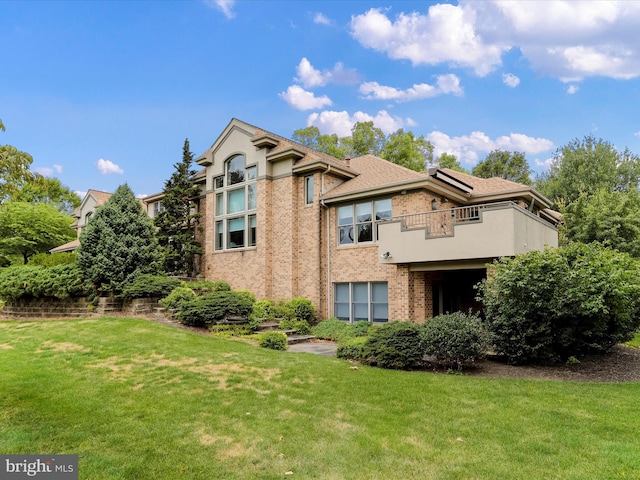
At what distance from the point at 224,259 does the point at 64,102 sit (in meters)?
9.29

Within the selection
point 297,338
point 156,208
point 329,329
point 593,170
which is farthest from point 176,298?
point 593,170

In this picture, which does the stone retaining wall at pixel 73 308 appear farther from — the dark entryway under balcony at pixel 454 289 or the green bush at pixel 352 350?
the dark entryway under balcony at pixel 454 289

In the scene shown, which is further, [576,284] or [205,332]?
[205,332]

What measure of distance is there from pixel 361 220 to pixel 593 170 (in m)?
25.7

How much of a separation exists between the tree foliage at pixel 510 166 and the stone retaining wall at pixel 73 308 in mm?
34655

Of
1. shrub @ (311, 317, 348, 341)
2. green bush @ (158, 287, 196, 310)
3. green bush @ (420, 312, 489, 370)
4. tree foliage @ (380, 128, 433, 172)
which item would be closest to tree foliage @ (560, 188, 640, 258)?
tree foliage @ (380, 128, 433, 172)

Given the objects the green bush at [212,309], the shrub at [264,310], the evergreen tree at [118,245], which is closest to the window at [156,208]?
the evergreen tree at [118,245]

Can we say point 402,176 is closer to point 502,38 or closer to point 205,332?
point 502,38

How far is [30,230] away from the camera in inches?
1246

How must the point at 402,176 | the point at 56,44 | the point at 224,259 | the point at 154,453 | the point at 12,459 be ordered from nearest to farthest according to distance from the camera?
the point at 12,459 → the point at 154,453 → the point at 56,44 → the point at 402,176 → the point at 224,259

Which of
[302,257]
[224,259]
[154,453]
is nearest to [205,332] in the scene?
[302,257]

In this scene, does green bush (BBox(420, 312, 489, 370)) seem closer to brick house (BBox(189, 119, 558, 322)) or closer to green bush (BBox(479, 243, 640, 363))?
green bush (BBox(479, 243, 640, 363))

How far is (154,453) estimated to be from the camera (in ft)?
14.8

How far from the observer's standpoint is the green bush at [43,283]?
15250 mm
